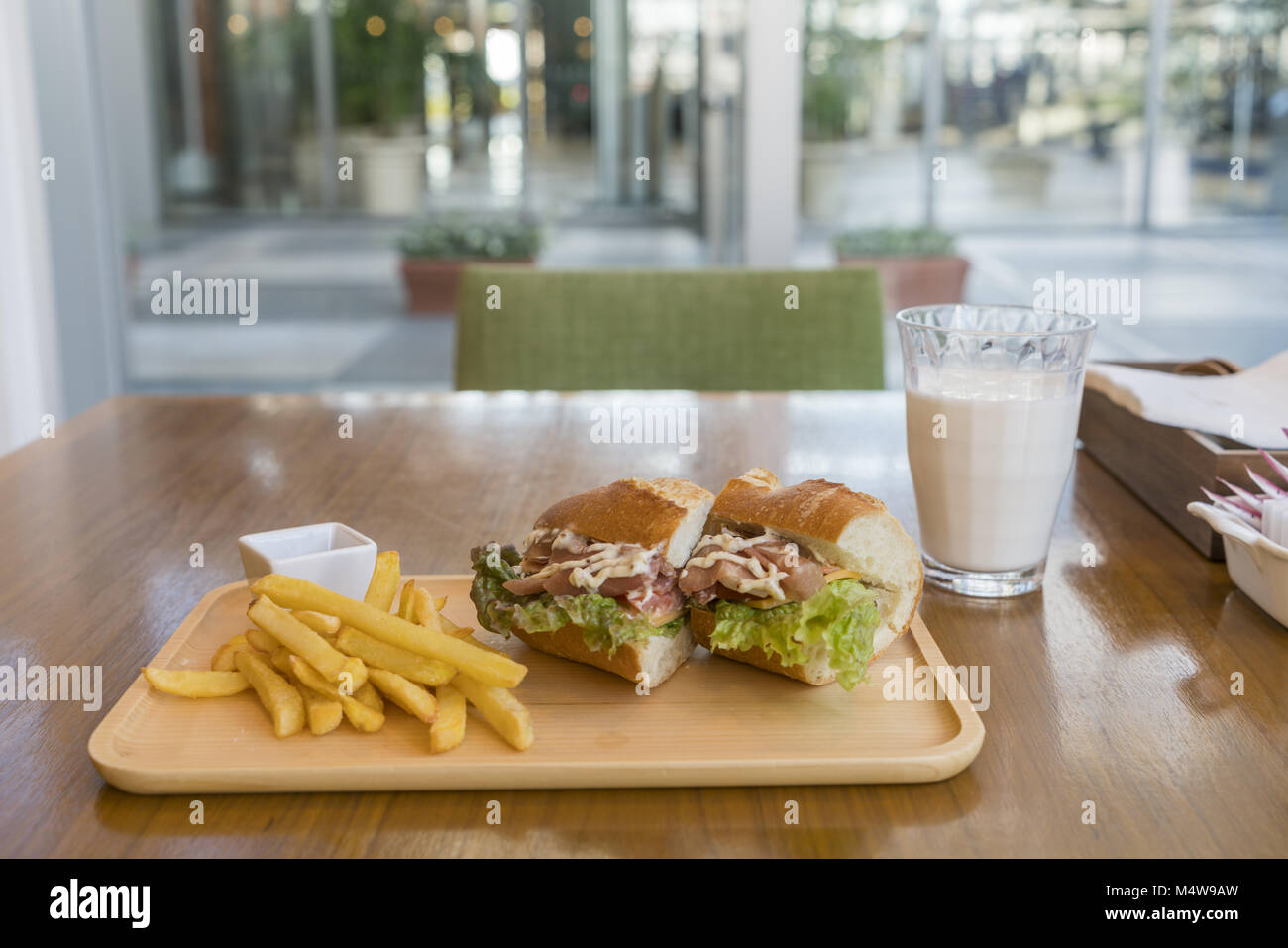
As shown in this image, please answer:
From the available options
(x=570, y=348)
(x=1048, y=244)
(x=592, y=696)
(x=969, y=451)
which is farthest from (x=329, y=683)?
(x=1048, y=244)

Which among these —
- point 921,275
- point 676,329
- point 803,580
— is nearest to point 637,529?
point 803,580

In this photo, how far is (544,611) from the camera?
2.96ft

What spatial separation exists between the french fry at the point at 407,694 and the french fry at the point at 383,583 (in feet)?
0.44

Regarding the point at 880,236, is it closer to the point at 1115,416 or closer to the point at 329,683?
the point at 1115,416

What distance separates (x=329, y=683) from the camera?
0.85 metres

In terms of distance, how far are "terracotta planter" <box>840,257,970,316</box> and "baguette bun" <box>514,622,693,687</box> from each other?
10.7ft

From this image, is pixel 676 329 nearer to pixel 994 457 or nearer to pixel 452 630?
pixel 994 457

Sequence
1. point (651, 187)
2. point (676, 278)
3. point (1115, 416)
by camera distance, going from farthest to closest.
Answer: point (651, 187) → point (676, 278) → point (1115, 416)

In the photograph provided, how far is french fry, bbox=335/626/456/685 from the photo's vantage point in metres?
0.85

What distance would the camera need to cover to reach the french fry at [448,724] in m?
0.80

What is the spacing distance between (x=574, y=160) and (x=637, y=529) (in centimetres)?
371

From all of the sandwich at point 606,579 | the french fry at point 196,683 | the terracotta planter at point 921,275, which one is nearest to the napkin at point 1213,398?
the sandwich at point 606,579

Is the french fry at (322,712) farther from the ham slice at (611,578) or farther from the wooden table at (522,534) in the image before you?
the ham slice at (611,578)
